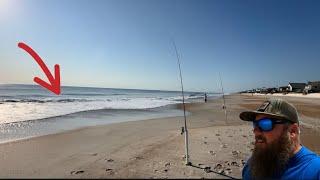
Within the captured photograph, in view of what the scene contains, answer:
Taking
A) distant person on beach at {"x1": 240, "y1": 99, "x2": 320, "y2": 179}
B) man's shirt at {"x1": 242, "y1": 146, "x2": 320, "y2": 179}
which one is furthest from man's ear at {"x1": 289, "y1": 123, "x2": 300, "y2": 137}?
man's shirt at {"x1": 242, "y1": 146, "x2": 320, "y2": 179}

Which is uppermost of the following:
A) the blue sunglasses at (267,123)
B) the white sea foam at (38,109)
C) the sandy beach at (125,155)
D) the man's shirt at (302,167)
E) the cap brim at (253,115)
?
the cap brim at (253,115)

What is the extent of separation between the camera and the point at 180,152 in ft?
30.0

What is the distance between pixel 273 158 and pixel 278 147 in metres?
0.09

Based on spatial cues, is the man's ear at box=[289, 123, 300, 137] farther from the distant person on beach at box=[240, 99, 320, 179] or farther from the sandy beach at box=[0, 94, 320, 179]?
the sandy beach at box=[0, 94, 320, 179]

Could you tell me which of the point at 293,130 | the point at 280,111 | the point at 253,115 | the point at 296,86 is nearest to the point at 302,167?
the point at 293,130

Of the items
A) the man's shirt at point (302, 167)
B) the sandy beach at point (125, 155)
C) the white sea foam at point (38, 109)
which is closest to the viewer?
the man's shirt at point (302, 167)

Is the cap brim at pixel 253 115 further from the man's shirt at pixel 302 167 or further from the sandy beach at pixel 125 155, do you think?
the sandy beach at pixel 125 155

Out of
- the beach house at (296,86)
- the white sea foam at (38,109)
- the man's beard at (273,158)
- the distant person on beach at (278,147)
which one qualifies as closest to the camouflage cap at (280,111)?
the distant person on beach at (278,147)

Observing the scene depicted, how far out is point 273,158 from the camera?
232cm

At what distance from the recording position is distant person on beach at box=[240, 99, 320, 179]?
227 cm

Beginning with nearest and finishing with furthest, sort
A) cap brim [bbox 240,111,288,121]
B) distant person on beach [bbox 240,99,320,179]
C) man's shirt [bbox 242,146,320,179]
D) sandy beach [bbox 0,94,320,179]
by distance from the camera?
man's shirt [bbox 242,146,320,179], distant person on beach [bbox 240,99,320,179], cap brim [bbox 240,111,288,121], sandy beach [bbox 0,94,320,179]

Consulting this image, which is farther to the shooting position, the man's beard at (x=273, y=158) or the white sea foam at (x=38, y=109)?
the white sea foam at (x=38, y=109)

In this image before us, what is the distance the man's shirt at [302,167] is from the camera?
213 cm

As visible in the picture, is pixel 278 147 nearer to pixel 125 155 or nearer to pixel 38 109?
pixel 125 155
